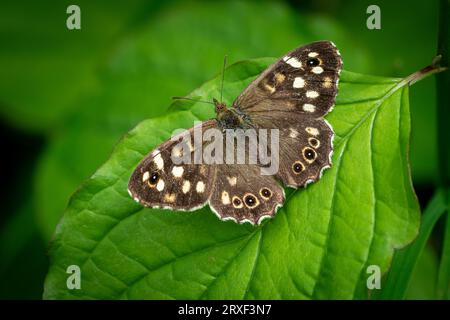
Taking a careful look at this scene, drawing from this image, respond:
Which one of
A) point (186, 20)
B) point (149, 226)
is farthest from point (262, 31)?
point (149, 226)

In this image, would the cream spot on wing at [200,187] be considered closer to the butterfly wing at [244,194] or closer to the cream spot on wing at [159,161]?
the butterfly wing at [244,194]

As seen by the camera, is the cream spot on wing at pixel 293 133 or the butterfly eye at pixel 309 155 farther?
the cream spot on wing at pixel 293 133

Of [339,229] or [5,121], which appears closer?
[339,229]

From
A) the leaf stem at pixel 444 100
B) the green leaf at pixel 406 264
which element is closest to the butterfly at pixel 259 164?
the leaf stem at pixel 444 100

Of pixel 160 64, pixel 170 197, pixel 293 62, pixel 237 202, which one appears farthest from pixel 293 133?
pixel 160 64

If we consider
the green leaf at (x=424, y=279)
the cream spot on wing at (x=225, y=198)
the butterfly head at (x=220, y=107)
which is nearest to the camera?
the cream spot on wing at (x=225, y=198)

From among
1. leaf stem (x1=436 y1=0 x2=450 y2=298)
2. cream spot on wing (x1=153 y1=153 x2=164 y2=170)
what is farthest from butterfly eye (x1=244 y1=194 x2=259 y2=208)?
leaf stem (x1=436 y1=0 x2=450 y2=298)
